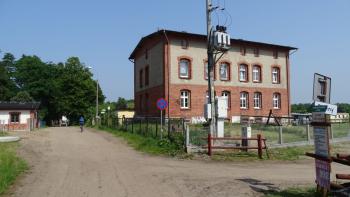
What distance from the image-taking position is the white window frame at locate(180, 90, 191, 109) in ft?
121

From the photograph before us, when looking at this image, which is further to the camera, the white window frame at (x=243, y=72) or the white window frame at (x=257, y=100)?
the white window frame at (x=257, y=100)

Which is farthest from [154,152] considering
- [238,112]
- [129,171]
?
[238,112]

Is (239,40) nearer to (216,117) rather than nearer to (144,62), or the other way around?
(144,62)

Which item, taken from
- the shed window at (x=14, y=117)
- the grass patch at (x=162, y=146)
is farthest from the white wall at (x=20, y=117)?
the grass patch at (x=162, y=146)

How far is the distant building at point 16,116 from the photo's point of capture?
41.6 m

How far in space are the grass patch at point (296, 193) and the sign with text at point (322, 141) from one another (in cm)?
94

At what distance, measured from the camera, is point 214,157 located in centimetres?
1678

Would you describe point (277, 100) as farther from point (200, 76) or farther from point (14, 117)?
point (14, 117)

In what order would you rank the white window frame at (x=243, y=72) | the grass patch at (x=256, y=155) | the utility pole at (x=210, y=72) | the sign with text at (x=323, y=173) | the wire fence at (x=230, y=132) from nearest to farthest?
1. the sign with text at (x=323, y=173)
2. the grass patch at (x=256, y=155)
3. the wire fence at (x=230, y=132)
4. the utility pole at (x=210, y=72)
5. the white window frame at (x=243, y=72)

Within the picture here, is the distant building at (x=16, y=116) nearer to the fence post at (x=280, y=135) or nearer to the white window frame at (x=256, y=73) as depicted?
the white window frame at (x=256, y=73)

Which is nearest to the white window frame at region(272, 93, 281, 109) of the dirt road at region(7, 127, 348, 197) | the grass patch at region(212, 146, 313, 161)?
the grass patch at region(212, 146, 313, 161)

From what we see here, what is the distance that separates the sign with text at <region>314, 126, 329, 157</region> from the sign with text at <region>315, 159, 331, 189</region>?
0.19 m

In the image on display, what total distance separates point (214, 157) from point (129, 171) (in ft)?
15.7

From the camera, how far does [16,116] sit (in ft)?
139
